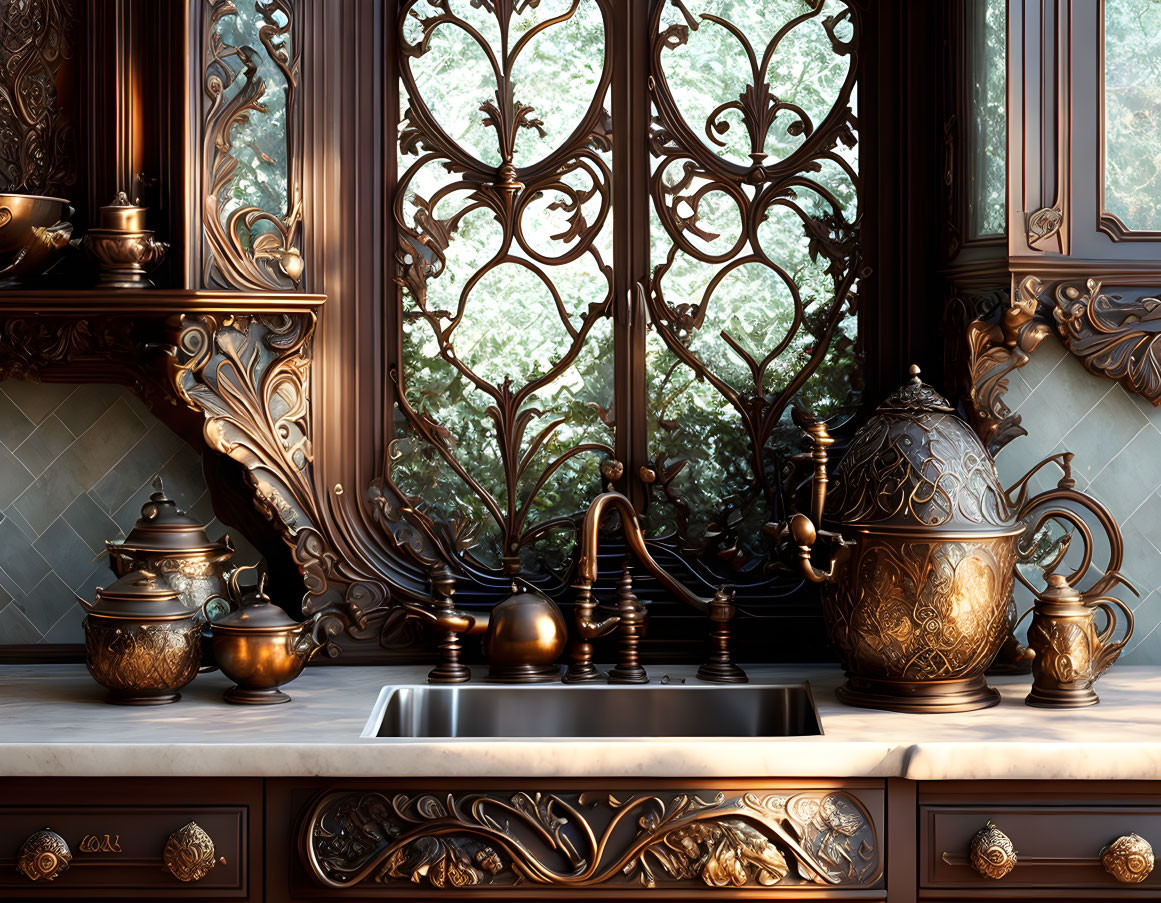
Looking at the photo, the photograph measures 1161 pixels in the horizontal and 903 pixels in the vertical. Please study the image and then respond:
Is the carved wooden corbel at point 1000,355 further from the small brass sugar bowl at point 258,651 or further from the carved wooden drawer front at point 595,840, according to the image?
the small brass sugar bowl at point 258,651

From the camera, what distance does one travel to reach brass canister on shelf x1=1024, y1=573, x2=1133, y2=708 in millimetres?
1954

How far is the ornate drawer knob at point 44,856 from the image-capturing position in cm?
Answer: 173

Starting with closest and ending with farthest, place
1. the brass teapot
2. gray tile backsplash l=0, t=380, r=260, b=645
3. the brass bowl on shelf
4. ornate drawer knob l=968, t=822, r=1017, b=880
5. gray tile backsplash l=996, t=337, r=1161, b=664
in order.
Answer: ornate drawer knob l=968, t=822, r=1017, b=880 → the brass teapot → the brass bowl on shelf → gray tile backsplash l=996, t=337, r=1161, b=664 → gray tile backsplash l=0, t=380, r=260, b=645

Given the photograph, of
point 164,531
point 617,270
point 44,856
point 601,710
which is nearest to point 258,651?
point 164,531

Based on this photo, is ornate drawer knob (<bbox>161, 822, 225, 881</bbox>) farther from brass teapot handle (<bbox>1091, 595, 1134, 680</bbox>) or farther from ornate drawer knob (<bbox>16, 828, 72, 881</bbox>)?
brass teapot handle (<bbox>1091, 595, 1134, 680</bbox>)

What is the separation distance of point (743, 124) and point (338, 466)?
1046 millimetres

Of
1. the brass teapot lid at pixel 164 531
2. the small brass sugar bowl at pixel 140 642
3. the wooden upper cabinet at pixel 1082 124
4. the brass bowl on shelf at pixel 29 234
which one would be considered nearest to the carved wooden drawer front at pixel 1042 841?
the wooden upper cabinet at pixel 1082 124

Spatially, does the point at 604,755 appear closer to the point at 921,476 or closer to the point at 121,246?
the point at 921,476

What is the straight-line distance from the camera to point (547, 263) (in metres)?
2.36

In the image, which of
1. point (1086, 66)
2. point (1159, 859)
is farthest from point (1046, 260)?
point (1159, 859)

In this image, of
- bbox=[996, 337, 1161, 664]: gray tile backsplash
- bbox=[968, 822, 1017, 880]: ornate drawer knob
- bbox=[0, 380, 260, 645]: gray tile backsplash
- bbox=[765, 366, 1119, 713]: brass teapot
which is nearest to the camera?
bbox=[968, 822, 1017, 880]: ornate drawer knob

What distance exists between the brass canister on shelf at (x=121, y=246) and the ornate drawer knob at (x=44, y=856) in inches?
36.8

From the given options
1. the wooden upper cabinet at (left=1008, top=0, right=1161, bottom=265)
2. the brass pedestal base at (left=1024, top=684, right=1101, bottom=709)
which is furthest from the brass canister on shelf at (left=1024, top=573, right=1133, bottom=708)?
the wooden upper cabinet at (left=1008, top=0, right=1161, bottom=265)

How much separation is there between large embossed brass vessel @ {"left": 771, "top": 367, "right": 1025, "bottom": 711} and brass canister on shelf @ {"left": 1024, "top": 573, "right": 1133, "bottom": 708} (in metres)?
0.07
